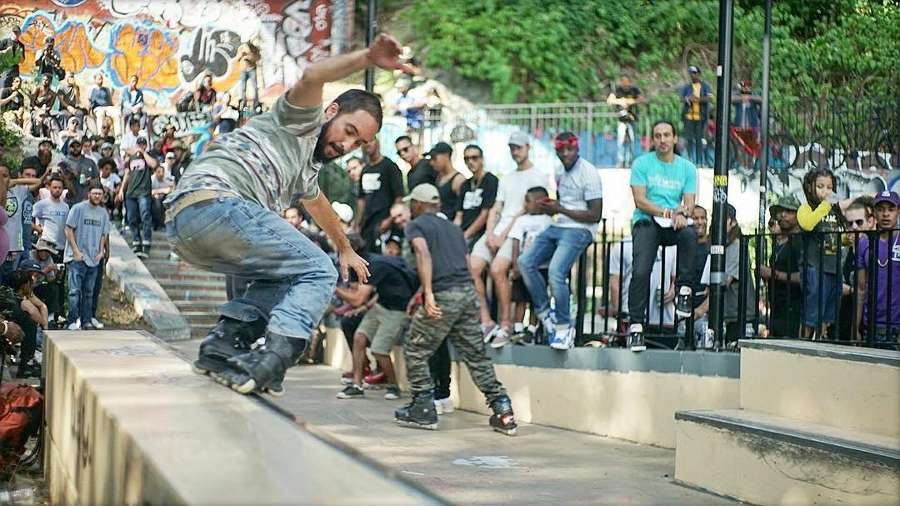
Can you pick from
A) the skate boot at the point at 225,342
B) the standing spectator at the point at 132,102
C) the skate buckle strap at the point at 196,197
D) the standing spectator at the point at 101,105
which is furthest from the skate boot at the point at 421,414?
the standing spectator at the point at 132,102

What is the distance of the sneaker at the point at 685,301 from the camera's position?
28.9ft

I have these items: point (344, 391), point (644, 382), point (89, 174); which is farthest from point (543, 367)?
point (89, 174)

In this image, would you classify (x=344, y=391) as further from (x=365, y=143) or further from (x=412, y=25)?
(x=412, y=25)

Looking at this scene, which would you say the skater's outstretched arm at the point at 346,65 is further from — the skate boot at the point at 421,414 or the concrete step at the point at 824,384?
the skate boot at the point at 421,414

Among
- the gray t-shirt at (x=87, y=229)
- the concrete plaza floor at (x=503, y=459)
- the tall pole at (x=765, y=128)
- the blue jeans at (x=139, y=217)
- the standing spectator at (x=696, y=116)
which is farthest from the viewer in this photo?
the standing spectator at (x=696, y=116)

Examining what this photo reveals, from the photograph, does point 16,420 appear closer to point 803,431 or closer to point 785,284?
point 803,431

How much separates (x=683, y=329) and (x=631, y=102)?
40.0 feet

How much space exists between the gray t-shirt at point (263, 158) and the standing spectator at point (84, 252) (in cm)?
801

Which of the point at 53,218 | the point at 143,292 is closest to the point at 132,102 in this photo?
the point at 53,218

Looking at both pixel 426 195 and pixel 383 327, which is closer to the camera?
pixel 426 195

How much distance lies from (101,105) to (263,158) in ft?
28.2

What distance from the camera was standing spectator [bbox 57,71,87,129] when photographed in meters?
12.4

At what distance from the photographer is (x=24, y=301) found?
36.7 ft

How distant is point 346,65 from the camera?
471 centimetres
